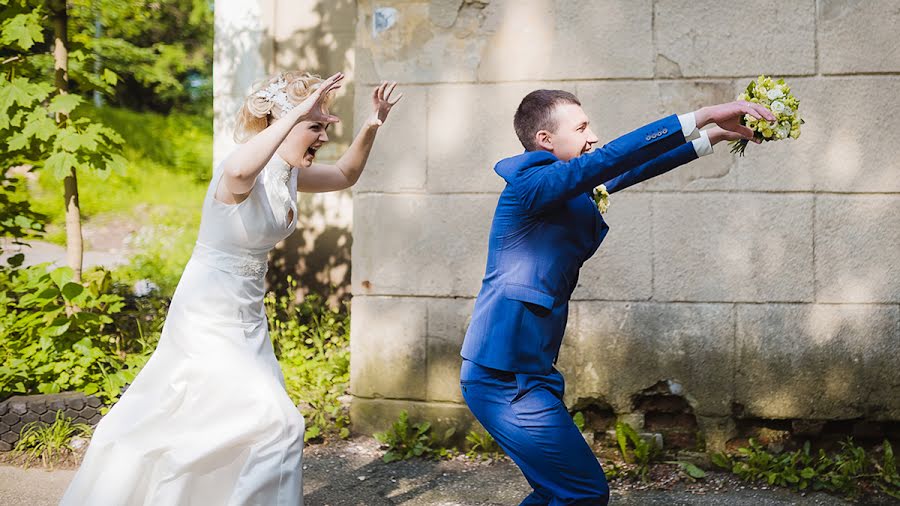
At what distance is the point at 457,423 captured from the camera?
16.2 feet

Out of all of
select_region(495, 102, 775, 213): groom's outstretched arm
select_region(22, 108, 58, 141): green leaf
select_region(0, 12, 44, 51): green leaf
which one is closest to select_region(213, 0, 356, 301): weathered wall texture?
select_region(22, 108, 58, 141): green leaf

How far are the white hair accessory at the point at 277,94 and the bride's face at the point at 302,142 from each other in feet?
0.30

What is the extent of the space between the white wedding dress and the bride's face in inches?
1.5

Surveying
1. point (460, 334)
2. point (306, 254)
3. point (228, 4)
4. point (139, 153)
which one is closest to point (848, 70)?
point (460, 334)

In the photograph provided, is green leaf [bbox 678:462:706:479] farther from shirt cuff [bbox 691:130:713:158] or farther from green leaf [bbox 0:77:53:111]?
green leaf [bbox 0:77:53:111]

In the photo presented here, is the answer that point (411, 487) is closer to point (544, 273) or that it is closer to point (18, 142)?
point (544, 273)

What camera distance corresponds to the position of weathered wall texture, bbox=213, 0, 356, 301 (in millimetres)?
6867

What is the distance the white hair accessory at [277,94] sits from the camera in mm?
3250

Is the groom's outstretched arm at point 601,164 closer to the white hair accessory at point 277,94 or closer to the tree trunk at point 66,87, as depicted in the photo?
the white hair accessory at point 277,94

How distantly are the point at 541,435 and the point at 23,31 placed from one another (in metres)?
4.21

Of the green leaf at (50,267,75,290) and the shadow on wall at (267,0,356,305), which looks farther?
the shadow on wall at (267,0,356,305)

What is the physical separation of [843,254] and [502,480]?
204cm

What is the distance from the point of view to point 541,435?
2732 mm

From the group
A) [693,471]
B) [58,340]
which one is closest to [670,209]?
[693,471]
